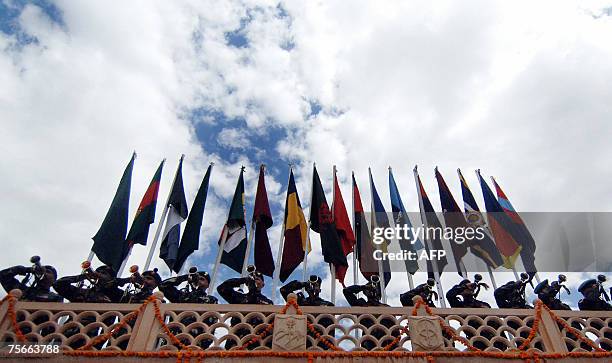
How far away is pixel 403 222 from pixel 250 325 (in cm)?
793

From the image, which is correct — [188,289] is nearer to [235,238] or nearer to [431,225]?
[235,238]

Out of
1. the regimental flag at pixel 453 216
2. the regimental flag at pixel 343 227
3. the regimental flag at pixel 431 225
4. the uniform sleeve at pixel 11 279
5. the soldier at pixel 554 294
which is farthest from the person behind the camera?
the regimental flag at pixel 343 227

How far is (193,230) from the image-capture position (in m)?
11.7

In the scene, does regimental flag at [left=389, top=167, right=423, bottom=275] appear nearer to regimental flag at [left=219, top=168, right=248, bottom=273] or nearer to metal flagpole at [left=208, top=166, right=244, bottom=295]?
regimental flag at [left=219, top=168, right=248, bottom=273]

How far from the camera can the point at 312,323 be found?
6.89 m

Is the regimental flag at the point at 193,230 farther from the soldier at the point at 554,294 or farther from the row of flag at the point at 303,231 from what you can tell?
the soldier at the point at 554,294

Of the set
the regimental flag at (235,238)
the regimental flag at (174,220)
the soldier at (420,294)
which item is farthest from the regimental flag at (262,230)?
the soldier at (420,294)

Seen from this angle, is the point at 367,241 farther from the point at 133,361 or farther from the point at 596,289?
the point at 133,361

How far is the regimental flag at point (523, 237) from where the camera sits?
11.4 m

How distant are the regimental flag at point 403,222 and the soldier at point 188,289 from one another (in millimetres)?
6550

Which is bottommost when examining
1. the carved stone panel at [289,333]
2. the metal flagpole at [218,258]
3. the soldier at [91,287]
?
the carved stone panel at [289,333]

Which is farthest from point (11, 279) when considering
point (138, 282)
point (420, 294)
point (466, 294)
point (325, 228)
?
point (466, 294)

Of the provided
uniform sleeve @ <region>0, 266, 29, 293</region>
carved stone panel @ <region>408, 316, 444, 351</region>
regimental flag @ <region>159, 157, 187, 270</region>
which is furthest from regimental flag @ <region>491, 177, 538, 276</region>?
uniform sleeve @ <region>0, 266, 29, 293</region>

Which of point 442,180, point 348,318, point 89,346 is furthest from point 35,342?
point 442,180
